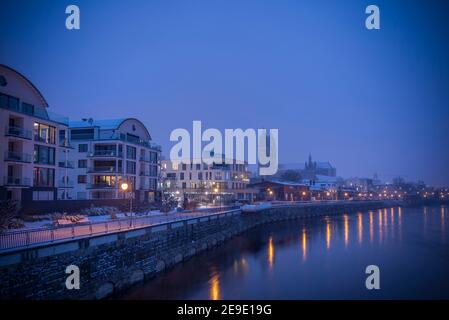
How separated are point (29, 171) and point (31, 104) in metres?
7.75

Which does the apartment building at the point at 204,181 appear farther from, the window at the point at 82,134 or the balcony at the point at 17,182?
the balcony at the point at 17,182

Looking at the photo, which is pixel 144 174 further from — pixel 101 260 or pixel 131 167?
pixel 101 260

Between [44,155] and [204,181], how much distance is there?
1982 inches

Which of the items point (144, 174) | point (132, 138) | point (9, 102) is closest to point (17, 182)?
point (9, 102)

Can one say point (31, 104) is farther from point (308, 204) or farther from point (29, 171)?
point (308, 204)

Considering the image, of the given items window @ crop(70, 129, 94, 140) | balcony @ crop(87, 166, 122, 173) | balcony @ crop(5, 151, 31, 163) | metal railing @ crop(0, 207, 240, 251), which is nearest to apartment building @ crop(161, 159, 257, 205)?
window @ crop(70, 129, 94, 140)

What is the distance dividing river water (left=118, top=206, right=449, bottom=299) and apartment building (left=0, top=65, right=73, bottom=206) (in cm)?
1950

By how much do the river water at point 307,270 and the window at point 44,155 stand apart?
2149 cm

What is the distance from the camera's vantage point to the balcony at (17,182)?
33.5m

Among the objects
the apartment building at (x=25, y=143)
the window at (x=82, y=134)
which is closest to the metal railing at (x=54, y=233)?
the apartment building at (x=25, y=143)

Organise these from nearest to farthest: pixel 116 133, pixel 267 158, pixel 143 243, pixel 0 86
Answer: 1. pixel 143 243
2. pixel 0 86
3. pixel 116 133
4. pixel 267 158

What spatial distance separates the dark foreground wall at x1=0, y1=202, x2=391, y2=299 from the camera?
14375 millimetres
